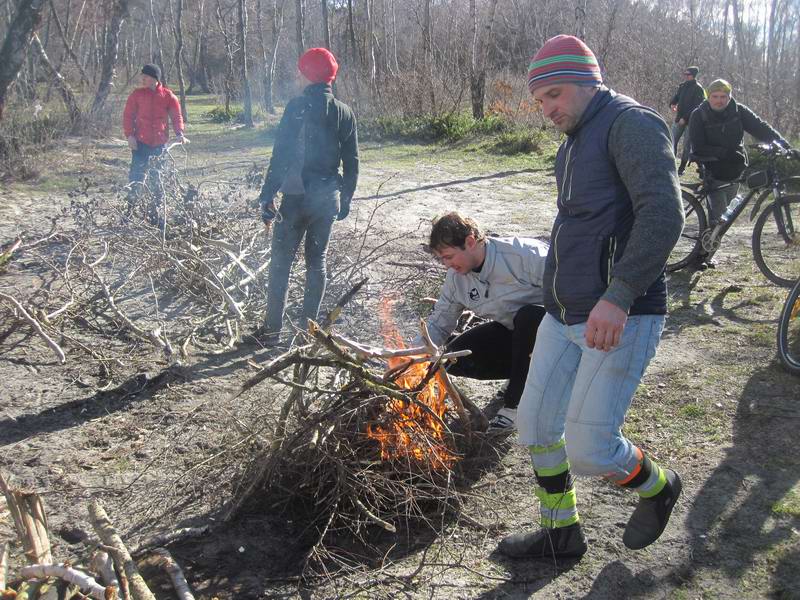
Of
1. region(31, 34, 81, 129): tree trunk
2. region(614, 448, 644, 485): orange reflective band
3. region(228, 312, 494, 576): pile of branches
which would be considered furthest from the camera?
region(31, 34, 81, 129): tree trunk

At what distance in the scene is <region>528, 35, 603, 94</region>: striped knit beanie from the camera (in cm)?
224

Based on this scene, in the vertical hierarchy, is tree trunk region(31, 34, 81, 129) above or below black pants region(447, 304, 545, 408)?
above

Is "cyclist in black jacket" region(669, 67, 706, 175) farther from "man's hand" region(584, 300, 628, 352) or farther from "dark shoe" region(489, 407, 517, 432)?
"man's hand" region(584, 300, 628, 352)

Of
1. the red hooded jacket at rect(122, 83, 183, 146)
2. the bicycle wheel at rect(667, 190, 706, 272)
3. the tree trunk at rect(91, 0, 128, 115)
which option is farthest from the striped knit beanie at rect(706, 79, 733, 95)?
the tree trunk at rect(91, 0, 128, 115)

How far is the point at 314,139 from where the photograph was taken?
15.4 ft

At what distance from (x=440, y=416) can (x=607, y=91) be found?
1630mm

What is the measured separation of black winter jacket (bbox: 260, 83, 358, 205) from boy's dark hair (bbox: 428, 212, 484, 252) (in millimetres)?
1676

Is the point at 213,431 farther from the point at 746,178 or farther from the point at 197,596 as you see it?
the point at 746,178

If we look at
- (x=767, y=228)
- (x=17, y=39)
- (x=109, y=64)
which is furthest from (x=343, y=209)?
(x=109, y=64)

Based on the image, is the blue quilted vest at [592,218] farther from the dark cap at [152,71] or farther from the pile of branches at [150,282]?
the dark cap at [152,71]

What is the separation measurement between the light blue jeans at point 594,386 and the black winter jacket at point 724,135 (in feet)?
16.1

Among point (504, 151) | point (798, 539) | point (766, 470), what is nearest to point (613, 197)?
point (798, 539)

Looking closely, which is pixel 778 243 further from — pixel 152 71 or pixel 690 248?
pixel 152 71

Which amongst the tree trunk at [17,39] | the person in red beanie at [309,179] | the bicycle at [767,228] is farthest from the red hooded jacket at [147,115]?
the bicycle at [767,228]
